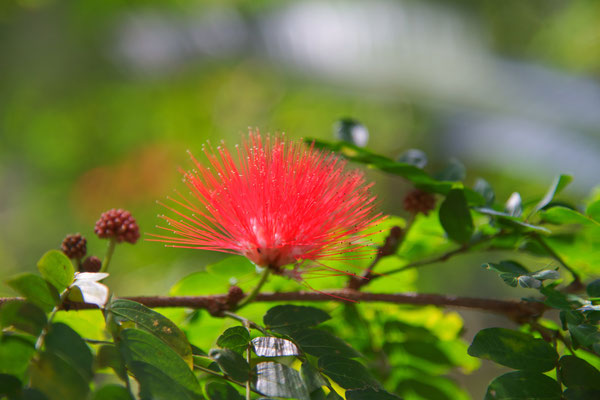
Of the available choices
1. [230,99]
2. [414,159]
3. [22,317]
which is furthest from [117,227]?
[230,99]

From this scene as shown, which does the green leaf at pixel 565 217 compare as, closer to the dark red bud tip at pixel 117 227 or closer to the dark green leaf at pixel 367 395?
the dark green leaf at pixel 367 395

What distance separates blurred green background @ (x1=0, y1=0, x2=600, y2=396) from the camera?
4195 millimetres

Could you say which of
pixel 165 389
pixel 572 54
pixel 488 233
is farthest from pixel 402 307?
pixel 572 54

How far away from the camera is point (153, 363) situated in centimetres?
83

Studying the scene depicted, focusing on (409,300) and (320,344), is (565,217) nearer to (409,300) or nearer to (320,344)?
(409,300)

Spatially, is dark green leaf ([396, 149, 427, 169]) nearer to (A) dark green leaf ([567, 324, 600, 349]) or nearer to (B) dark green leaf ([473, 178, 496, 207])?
(B) dark green leaf ([473, 178, 496, 207])

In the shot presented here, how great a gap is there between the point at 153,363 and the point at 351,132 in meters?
0.83

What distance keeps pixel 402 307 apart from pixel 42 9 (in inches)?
198

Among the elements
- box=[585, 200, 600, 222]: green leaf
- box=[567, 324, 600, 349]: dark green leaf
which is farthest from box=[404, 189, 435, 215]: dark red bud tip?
box=[567, 324, 600, 349]: dark green leaf

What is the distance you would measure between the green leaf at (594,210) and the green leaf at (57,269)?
1.05m

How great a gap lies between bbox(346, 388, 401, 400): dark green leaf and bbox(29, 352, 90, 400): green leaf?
0.43 metres

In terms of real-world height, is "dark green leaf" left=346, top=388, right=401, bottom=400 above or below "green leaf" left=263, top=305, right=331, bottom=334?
below

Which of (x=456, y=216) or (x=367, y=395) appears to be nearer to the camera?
(x=367, y=395)

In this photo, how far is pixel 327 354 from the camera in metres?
1.00
